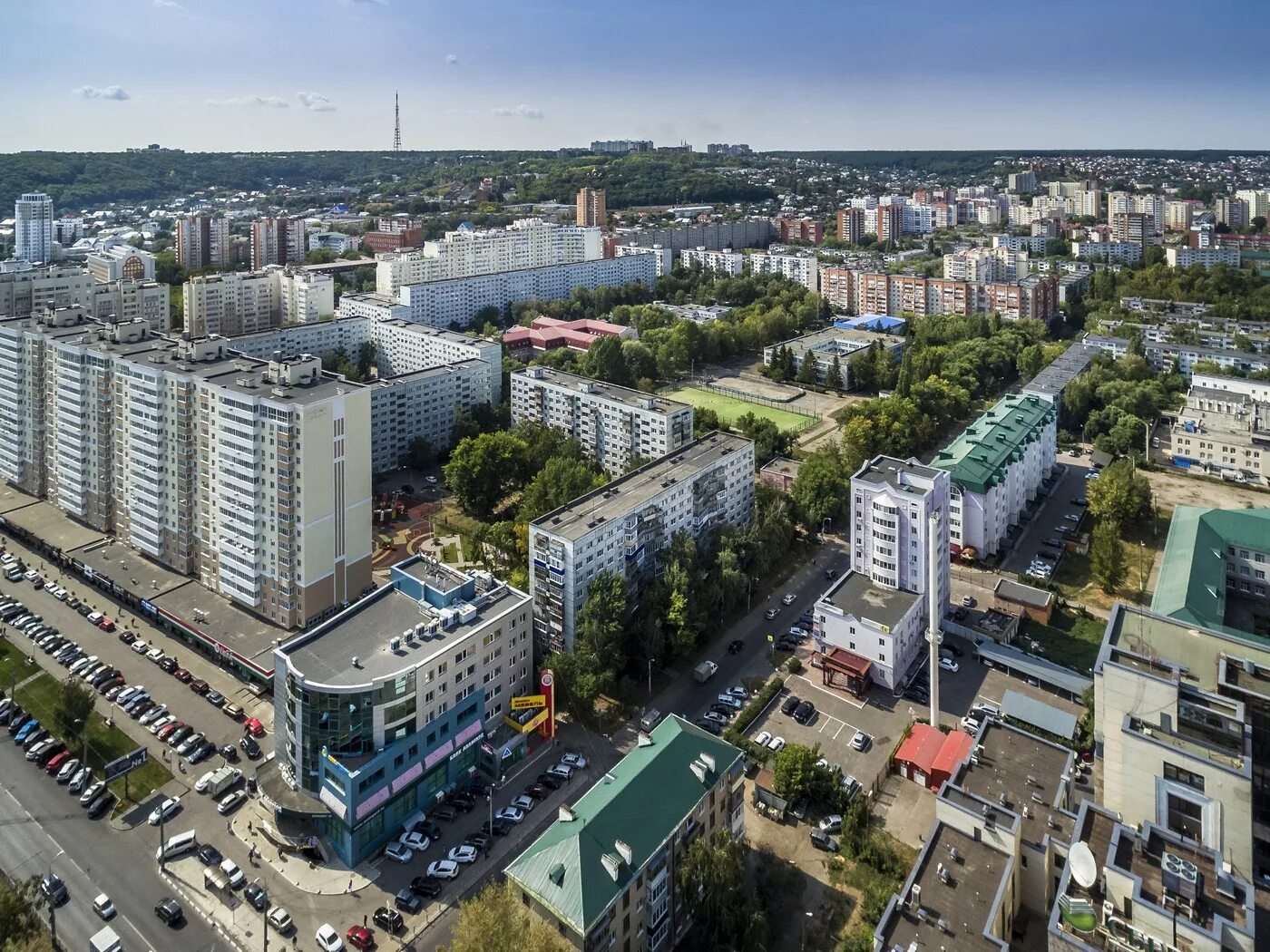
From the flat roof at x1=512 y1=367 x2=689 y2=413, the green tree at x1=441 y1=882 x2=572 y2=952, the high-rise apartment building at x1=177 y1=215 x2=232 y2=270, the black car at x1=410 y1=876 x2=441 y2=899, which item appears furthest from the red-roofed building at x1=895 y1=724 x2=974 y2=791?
the high-rise apartment building at x1=177 y1=215 x2=232 y2=270

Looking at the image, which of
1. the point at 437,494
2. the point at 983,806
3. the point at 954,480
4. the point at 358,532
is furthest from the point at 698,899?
the point at 437,494

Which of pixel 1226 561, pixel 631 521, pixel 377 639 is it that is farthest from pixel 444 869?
pixel 1226 561

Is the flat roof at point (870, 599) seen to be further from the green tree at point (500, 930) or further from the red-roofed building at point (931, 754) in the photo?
the green tree at point (500, 930)

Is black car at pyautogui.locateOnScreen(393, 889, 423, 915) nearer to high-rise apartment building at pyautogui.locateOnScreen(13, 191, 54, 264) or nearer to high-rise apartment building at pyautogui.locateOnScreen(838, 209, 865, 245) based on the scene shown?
high-rise apartment building at pyautogui.locateOnScreen(13, 191, 54, 264)

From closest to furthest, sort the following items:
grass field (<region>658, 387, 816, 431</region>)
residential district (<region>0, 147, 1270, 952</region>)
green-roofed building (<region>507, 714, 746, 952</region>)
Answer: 1. green-roofed building (<region>507, 714, 746, 952</region>)
2. residential district (<region>0, 147, 1270, 952</region>)
3. grass field (<region>658, 387, 816, 431</region>)

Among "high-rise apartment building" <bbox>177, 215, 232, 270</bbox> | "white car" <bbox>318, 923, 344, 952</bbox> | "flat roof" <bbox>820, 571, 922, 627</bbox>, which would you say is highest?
"high-rise apartment building" <bbox>177, 215, 232, 270</bbox>

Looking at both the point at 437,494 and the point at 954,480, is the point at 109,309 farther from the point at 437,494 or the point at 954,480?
the point at 954,480

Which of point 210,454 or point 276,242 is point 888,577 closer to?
point 210,454
